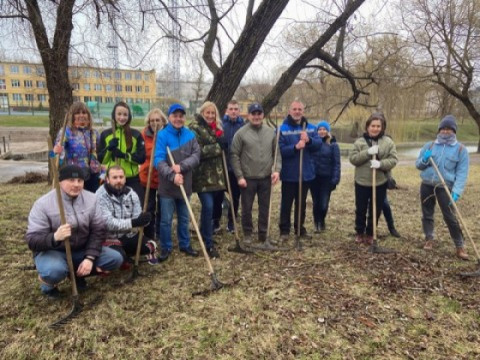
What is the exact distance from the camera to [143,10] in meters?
7.19

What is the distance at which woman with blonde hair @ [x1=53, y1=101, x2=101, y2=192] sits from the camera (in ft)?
14.3

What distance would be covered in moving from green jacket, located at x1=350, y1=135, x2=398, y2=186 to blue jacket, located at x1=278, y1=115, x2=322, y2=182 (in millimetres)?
543

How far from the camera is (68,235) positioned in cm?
313

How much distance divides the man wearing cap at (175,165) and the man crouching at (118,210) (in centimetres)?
43

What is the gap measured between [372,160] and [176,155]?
8.49 ft

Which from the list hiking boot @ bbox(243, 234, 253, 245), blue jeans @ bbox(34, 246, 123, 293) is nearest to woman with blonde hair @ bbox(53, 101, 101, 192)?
blue jeans @ bbox(34, 246, 123, 293)

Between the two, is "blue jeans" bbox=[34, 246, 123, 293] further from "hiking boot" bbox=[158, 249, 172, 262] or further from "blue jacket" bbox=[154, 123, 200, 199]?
"blue jacket" bbox=[154, 123, 200, 199]

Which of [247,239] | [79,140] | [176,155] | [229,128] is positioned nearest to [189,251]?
[247,239]

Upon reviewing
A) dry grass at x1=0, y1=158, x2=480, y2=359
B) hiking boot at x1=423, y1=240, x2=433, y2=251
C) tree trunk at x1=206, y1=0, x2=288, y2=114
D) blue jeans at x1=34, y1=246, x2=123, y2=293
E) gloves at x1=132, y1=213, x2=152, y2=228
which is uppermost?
tree trunk at x1=206, y1=0, x2=288, y2=114

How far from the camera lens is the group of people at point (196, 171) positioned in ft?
12.2

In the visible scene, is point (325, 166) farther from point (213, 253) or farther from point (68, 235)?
point (68, 235)

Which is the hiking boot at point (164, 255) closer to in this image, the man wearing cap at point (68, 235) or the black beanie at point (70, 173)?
the man wearing cap at point (68, 235)

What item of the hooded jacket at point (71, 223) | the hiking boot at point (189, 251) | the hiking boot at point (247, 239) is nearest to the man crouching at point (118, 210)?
the hooded jacket at point (71, 223)

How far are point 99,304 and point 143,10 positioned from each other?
600 centimetres
